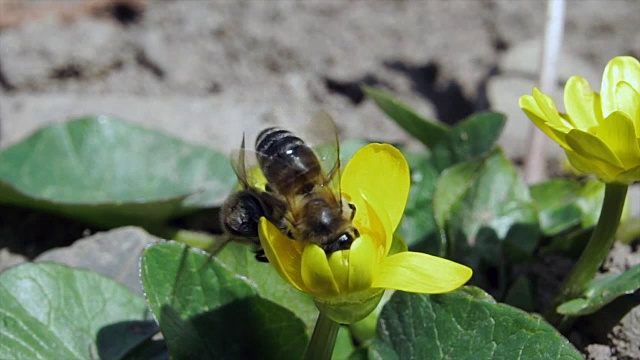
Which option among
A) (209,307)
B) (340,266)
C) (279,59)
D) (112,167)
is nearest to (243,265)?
(209,307)

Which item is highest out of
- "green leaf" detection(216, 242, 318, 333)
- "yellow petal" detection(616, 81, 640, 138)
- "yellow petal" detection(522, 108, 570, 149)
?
"yellow petal" detection(616, 81, 640, 138)

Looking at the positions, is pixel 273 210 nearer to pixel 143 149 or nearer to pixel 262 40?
pixel 143 149

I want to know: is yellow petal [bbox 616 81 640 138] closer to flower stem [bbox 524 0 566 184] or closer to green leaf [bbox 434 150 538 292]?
green leaf [bbox 434 150 538 292]

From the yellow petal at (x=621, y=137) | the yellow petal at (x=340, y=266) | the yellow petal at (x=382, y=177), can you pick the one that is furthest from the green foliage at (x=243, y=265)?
the yellow petal at (x=621, y=137)

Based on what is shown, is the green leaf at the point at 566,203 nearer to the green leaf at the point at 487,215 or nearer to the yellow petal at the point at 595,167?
the green leaf at the point at 487,215

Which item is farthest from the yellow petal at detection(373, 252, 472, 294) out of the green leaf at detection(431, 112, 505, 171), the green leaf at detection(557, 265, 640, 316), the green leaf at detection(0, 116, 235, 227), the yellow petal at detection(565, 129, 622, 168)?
the green leaf at detection(0, 116, 235, 227)
